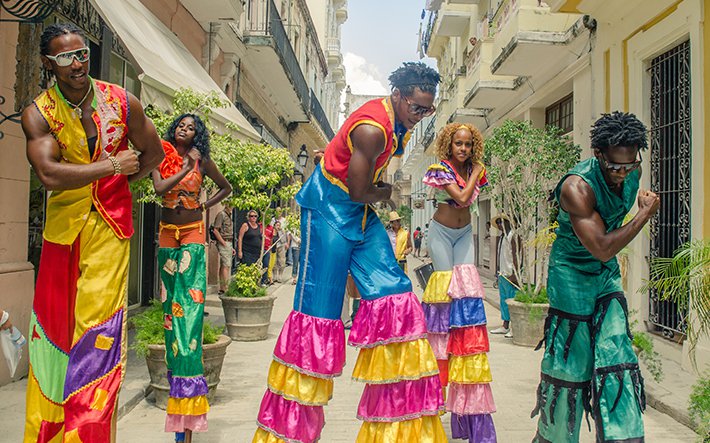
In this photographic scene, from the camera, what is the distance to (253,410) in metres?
4.83

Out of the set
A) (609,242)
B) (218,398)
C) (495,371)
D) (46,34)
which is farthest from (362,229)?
(495,371)

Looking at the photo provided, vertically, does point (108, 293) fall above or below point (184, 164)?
below

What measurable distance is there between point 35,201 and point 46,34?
12.8 ft

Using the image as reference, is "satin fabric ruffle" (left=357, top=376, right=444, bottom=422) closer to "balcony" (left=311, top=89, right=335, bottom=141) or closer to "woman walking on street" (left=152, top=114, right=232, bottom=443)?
"woman walking on street" (left=152, top=114, right=232, bottom=443)

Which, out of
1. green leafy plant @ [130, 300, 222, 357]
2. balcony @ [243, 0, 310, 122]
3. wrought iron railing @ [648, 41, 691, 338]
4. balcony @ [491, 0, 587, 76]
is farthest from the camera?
balcony @ [243, 0, 310, 122]

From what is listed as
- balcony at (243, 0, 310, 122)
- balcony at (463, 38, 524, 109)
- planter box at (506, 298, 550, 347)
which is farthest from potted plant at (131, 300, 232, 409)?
balcony at (463, 38, 524, 109)

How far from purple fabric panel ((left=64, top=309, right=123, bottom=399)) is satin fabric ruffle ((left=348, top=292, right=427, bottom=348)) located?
1.07 m

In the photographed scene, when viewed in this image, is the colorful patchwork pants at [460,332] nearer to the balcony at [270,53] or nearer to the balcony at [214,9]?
the balcony at [214,9]

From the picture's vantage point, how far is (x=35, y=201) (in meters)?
6.07

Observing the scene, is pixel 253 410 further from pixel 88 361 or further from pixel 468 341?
pixel 88 361

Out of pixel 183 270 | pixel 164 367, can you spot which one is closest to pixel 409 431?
pixel 183 270

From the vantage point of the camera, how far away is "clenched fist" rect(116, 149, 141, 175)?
2707 mm

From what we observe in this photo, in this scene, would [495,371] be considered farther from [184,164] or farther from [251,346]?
[184,164]

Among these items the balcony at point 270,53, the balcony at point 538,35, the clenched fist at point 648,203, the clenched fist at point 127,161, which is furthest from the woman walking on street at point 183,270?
the balcony at point 270,53
